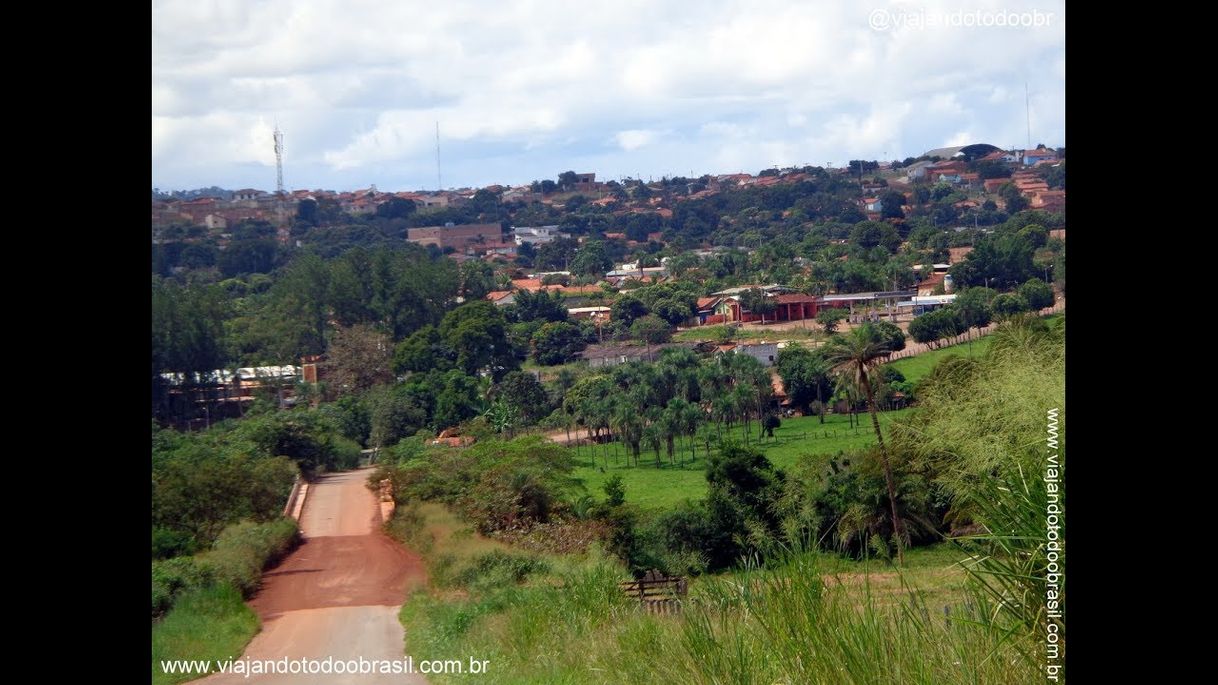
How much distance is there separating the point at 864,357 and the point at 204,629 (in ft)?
17.7


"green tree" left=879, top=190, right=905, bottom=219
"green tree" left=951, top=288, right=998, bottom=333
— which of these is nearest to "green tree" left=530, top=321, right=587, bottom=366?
"green tree" left=951, top=288, right=998, bottom=333

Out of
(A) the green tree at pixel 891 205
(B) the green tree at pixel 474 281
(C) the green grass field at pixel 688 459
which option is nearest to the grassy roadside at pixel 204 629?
(C) the green grass field at pixel 688 459

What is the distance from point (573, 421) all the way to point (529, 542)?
1.47 meters

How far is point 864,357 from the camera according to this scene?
8086 mm

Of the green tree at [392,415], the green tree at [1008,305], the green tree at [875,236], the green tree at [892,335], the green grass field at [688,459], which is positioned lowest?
the green grass field at [688,459]

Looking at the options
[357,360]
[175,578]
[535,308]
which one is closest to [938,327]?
[535,308]

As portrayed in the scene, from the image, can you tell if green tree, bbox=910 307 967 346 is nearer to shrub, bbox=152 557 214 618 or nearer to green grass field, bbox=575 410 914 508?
green grass field, bbox=575 410 914 508

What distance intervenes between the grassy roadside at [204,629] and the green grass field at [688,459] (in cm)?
305

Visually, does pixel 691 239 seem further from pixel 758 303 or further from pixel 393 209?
pixel 393 209

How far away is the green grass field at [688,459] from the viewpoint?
8461 mm

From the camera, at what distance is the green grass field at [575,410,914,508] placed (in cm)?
846

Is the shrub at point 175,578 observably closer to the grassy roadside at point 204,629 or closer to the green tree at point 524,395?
the grassy roadside at point 204,629

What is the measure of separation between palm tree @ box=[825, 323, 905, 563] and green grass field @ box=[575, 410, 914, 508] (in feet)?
1.02
